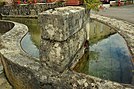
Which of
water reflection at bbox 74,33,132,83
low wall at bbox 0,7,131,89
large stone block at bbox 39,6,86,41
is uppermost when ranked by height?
large stone block at bbox 39,6,86,41

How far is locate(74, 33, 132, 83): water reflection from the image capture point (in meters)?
4.65

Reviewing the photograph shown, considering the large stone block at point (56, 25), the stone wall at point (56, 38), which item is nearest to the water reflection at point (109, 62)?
the stone wall at point (56, 38)

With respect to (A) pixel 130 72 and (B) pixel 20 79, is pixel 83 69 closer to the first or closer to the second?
(A) pixel 130 72

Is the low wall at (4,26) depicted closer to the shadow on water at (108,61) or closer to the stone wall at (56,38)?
the shadow on water at (108,61)

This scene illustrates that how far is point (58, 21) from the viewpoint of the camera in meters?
4.04

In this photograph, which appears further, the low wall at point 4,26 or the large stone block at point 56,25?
the low wall at point 4,26

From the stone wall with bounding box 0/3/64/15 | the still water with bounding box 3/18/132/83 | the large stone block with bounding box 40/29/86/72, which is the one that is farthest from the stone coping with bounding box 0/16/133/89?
the stone wall with bounding box 0/3/64/15

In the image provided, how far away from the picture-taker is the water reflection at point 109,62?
15.3ft

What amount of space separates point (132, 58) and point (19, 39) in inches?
176

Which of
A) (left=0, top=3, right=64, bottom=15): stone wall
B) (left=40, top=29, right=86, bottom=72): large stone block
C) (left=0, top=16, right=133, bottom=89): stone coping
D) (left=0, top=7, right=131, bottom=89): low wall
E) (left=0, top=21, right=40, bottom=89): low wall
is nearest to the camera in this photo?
(left=0, top=16, right=133, bottom=89): stone coping

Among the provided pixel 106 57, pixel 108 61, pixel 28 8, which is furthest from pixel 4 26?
pixel 108 61

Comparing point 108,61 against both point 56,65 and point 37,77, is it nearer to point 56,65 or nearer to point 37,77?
point 56,65

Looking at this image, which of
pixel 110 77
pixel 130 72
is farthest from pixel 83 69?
pixel 130 72

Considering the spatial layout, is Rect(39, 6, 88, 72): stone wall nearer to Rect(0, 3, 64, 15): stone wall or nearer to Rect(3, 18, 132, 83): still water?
Rect(3, 18, 132, 83): still water
